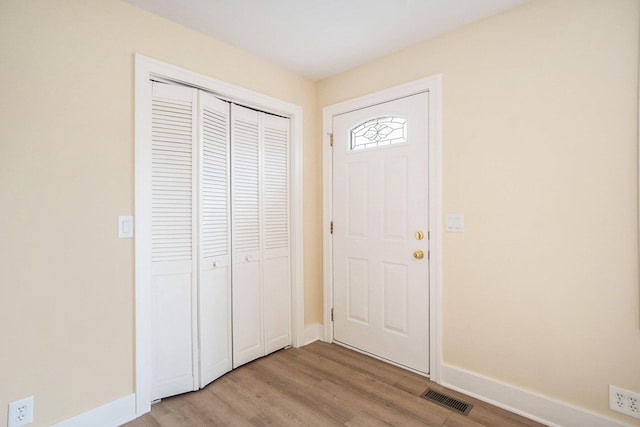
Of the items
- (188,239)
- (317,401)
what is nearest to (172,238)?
(188,239)

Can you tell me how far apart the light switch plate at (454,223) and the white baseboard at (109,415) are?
234 cm

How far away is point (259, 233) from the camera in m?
2.68

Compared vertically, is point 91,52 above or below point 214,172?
above

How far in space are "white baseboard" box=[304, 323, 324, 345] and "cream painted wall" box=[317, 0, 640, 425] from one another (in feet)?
4.12

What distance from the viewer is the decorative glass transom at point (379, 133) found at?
2.52 metres

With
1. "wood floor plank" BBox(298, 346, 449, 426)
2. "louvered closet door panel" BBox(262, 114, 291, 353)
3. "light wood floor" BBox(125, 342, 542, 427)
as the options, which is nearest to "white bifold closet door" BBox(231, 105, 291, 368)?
"louvered closet door panel" BBox(262, 114, 291, 353)

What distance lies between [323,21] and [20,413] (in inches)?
110

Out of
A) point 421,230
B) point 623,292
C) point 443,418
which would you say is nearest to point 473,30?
point 421,230

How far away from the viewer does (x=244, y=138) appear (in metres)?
2.57

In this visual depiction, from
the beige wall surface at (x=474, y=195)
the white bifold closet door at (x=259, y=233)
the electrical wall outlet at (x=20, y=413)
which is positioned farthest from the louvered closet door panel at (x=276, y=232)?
the electrical wall outlet at (x=20, y=413)

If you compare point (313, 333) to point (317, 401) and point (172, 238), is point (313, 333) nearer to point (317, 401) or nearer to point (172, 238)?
point (317, 401)

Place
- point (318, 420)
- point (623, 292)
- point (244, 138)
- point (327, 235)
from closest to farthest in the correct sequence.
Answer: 1. point (623, 292)
2. point (318, 420)
3. point (244, 138)
4. point (327, 235)

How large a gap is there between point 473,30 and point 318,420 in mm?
2737

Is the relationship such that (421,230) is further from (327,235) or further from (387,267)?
(327,235)
